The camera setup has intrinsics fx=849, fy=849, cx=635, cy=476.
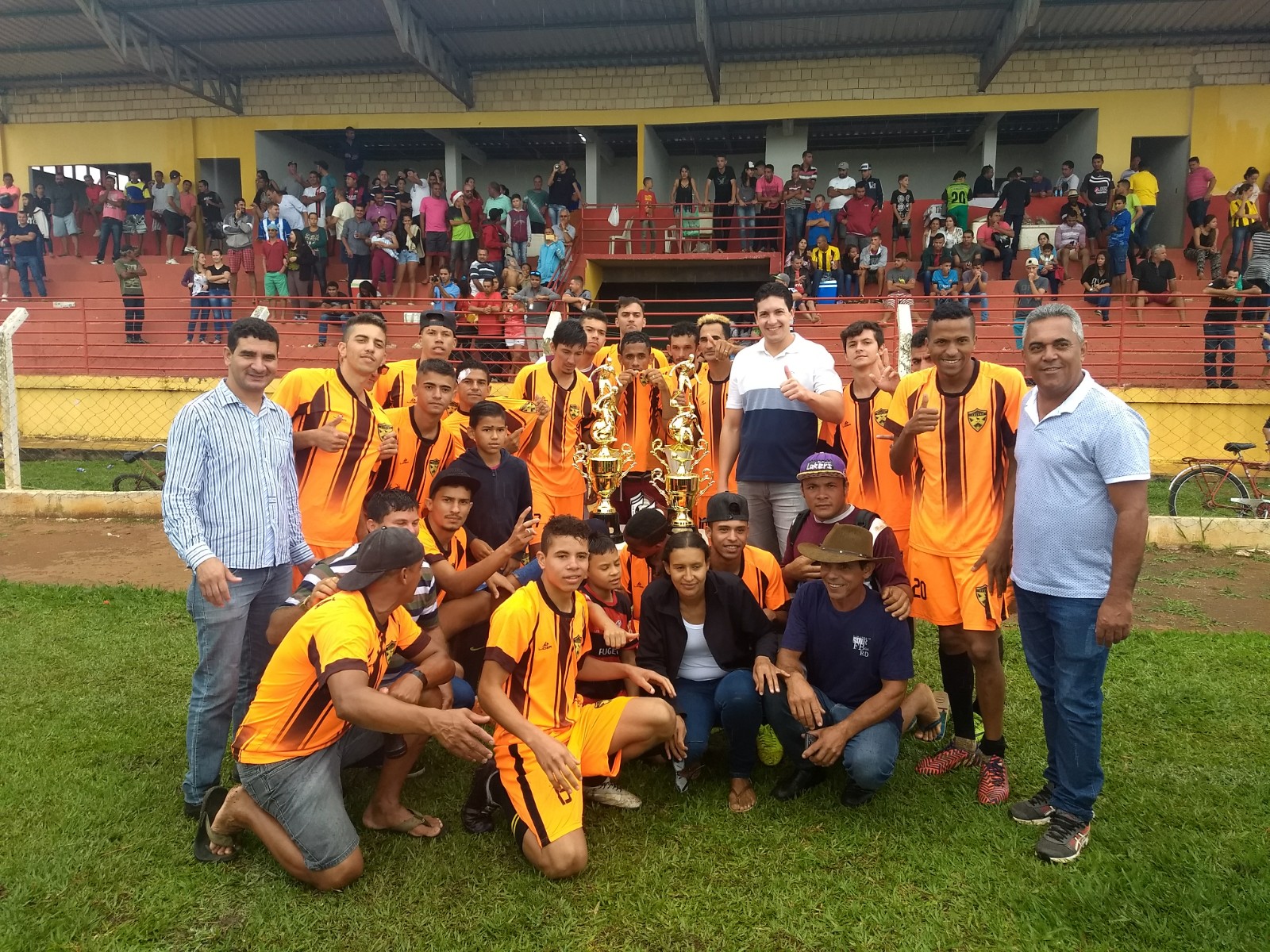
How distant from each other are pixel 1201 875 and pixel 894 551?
5.78 ft

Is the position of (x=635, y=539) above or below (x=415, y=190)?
below

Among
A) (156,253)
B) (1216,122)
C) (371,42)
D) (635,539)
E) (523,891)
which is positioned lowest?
(523,891)

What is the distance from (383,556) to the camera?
3299 mm

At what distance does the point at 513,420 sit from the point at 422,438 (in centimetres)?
70

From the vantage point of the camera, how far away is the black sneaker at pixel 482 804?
3.75 meters

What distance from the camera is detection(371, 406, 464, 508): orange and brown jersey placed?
5152 mm

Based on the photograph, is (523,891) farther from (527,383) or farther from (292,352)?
(292,352)

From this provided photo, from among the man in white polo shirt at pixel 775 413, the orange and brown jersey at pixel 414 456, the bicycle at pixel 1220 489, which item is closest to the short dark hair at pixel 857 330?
the man in white polo shirt at pixel 775 413

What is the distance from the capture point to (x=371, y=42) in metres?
18.8

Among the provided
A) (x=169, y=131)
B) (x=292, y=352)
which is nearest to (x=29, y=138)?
(x=169, y=131)

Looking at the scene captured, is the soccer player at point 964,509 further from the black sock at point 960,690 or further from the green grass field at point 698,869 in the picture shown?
the green grass field at point 698,869

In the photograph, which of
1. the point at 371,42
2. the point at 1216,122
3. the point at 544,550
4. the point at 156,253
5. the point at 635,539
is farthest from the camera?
the point at 156,253

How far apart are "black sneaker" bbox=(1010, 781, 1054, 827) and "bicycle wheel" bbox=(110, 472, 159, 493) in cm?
1014

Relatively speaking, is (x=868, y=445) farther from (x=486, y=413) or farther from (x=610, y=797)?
(x=610, y=797)
